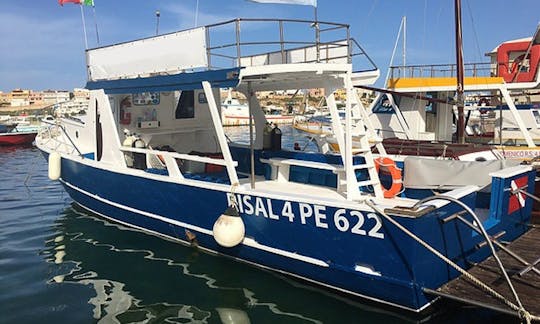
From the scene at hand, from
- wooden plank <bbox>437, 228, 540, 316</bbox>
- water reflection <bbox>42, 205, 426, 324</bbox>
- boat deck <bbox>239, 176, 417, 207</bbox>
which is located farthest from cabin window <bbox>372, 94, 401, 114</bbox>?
water reflection <bbox>42, 205, 426, 324</bbox>

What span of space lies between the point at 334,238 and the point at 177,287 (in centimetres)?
233

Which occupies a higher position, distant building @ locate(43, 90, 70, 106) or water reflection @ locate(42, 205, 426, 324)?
distant building @ locate(43, 90, 70, 106)

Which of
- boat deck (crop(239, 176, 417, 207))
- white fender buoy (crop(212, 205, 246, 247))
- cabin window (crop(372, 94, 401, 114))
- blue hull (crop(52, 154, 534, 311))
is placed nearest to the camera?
blue hull (crop(52, 154, 534, 311))

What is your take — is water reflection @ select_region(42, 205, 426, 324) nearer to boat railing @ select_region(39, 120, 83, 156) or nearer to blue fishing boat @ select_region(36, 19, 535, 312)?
blue fishing boat @ select_region(36, 19, 535, 312)

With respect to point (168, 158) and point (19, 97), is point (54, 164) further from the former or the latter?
point (19, 97)

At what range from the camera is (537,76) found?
526 inches

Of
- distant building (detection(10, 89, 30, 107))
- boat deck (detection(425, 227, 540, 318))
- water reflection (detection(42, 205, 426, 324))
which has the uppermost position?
distant building (detection(10, 89, 30, 107))

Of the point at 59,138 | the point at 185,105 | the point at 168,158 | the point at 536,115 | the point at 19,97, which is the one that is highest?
the point at 19,97

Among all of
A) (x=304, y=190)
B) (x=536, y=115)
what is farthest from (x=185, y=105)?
(x=536, y=115)

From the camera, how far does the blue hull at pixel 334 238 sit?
16.6 ft

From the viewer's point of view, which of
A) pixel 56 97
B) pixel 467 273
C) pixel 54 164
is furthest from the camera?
pixel 56 97

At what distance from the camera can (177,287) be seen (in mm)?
6293

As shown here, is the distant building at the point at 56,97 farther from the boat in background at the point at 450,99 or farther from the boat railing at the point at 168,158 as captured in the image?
the boat in background at the point at 450,99

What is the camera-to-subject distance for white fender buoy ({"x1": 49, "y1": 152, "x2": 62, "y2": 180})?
9.87 m
